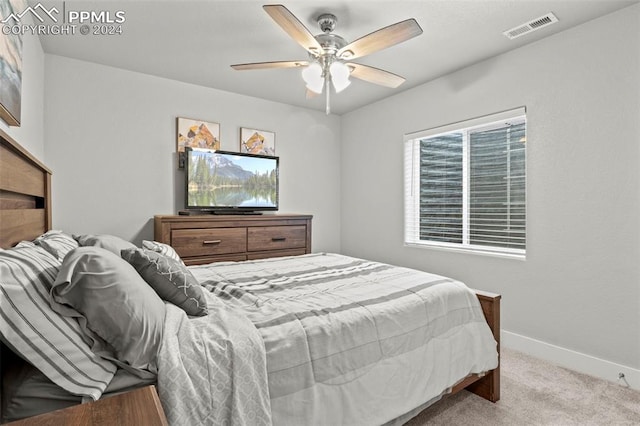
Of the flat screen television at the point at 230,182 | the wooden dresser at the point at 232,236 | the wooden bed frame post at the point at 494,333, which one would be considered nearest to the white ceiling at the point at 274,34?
the flat screen television at the point at 230,182

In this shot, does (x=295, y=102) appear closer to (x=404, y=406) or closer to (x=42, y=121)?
(x=42, y=121)

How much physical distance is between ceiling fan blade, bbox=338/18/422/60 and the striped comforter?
1.43m

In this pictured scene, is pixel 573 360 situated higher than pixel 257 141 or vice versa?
pixel 257 141

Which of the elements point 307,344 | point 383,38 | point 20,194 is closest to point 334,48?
point 383,38

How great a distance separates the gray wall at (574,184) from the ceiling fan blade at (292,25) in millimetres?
1798

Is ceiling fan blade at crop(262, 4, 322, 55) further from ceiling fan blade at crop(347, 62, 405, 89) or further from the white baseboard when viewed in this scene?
the white baseboard

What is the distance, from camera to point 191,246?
10.4 ft

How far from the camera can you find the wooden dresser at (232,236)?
→ 10.2 feet

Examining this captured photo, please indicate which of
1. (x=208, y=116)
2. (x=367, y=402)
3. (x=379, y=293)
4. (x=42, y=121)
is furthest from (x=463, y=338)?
(x=42, y=121)

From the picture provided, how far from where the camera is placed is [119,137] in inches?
129

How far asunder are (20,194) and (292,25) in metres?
1.69

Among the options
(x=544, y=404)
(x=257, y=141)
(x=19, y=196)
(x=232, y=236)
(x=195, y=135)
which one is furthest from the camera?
(x=257, y=141)

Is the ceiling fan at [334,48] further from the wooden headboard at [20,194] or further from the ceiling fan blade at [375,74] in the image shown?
the wooden headboard at [20,194]

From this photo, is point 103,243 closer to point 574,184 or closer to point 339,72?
point 339,72
